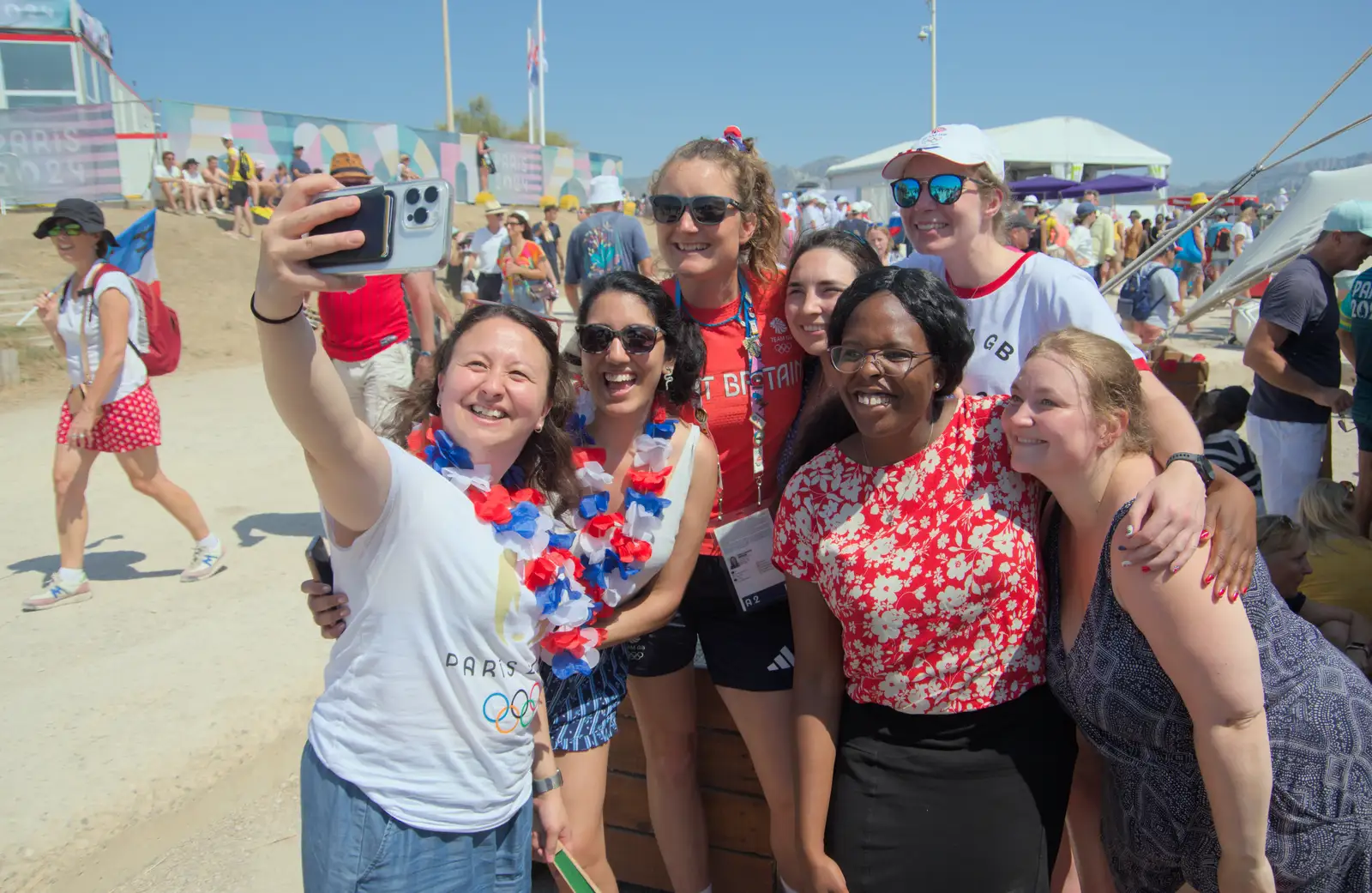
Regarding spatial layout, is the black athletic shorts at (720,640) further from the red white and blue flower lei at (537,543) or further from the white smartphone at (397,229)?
the white smartphone at (397,229)

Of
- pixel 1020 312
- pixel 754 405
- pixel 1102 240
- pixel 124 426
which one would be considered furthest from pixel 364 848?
pixel 1102 240

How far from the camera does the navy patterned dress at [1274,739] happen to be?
1.78m

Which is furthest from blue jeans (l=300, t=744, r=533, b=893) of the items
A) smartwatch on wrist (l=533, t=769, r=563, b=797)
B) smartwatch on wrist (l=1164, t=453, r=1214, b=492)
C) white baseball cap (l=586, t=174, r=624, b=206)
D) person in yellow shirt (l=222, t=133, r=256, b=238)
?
person in yellow shirt (l=222, t=133, r=256, b=238)

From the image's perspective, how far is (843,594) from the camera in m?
1.97

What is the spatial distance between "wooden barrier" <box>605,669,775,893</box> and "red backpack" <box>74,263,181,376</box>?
3.81 m

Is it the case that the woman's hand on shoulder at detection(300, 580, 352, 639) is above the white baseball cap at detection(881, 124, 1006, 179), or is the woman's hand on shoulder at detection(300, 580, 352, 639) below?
below

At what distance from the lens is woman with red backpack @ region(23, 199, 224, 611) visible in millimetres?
4824

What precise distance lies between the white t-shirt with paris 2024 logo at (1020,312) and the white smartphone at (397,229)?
1565mm

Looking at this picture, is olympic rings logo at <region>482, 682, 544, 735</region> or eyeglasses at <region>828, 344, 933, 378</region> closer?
olympic rings logo at <region>482, 682, 544, 735</region>

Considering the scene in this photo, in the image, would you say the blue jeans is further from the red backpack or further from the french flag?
the french flag

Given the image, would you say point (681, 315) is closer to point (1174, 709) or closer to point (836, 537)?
point (836, 537)

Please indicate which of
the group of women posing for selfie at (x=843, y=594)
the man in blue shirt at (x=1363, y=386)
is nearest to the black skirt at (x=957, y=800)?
the group of women posing for selfie at (x=843, y=594)

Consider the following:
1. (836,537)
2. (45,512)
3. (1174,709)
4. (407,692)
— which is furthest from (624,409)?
(45,512)

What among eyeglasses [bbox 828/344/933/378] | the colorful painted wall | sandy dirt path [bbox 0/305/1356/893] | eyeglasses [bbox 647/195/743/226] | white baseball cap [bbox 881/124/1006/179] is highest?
the colorful painted wall
